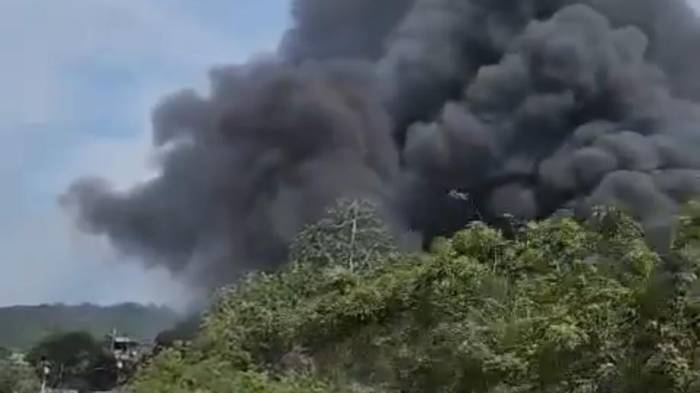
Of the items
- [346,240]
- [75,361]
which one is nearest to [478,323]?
[346,240]

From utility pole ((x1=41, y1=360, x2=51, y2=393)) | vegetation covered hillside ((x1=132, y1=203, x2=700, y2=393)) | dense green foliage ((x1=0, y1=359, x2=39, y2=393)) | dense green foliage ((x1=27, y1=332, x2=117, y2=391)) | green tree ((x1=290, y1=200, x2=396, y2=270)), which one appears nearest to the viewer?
vegetation covered hillside ((x1=132, y1=203, x2=700, y2=393))

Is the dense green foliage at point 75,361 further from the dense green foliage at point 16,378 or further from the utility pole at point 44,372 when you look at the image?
the dense green foliage at point 16,378

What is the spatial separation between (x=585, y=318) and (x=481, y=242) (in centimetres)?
217

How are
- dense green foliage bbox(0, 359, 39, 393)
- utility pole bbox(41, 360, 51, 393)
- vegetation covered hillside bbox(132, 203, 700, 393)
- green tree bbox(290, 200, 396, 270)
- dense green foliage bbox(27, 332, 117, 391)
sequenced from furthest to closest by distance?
dense green foliage bbox(27, 332, 117, 391) < utility pole bbox(41, 360, 51, 393) < dense green foliage bbox(0, 359, 39, 393) < green tree bbox(290, 200, 396, 270) < vegetation covered hillside bbox(132, 203, 700, 393)

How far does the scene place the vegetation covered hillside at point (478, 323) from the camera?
6098 mm

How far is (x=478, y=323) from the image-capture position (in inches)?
317

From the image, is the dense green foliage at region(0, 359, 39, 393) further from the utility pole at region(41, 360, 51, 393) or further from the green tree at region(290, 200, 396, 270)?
the green tree at region(290, 200, 396, 270)

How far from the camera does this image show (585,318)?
6.82 meters

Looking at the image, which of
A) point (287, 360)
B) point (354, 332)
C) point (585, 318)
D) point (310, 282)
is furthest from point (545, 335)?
point (310, 282)

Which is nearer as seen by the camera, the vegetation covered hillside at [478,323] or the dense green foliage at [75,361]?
the vegetation covered hillside at [478,323]

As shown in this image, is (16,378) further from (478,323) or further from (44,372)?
(478,323)

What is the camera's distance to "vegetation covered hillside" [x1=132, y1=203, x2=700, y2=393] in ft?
20.0

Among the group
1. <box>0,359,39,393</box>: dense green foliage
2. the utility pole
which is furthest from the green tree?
the utility pole

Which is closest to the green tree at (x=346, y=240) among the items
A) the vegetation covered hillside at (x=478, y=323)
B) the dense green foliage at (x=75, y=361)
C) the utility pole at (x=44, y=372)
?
the vegetation covered hillside at (x=478, y=323)
